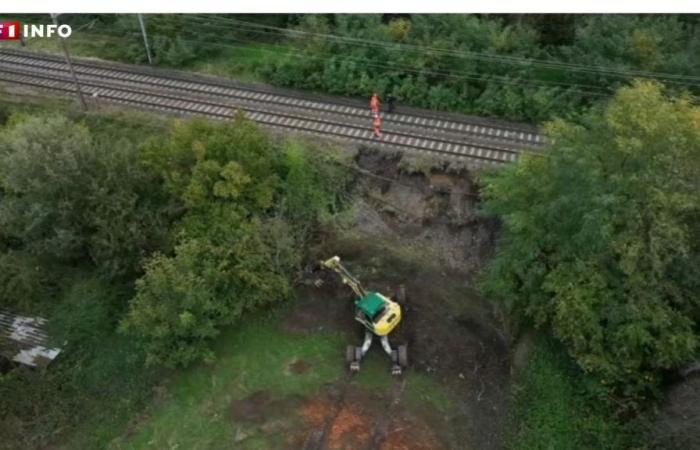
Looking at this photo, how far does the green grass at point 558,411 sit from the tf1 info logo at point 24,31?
35824mm

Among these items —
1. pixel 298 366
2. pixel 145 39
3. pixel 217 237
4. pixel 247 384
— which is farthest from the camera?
pixel 145 39

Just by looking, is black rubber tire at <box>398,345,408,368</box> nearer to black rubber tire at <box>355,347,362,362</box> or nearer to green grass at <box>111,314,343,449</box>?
black rubber tire at <box>355,347,362,362</box>

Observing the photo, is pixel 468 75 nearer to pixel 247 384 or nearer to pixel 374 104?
pixel 374 104

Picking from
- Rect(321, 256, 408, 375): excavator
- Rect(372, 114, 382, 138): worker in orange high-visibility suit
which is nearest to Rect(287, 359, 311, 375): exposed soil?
Rect(321, 256, 408, 375): excavator

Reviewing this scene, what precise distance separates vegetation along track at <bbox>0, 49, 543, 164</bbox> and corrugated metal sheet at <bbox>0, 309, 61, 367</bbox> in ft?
44.4

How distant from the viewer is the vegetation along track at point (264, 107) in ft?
106

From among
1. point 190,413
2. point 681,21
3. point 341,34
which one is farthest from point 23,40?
point 681,21

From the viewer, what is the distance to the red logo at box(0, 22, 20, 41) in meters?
42.4

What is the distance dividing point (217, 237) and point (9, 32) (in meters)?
25.6

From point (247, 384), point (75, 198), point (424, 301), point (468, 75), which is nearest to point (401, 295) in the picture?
point (424, 301)

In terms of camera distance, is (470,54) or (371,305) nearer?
(371,305)

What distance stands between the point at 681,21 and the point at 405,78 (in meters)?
15.7

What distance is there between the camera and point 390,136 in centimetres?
3319

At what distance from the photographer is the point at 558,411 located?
2406 cm
